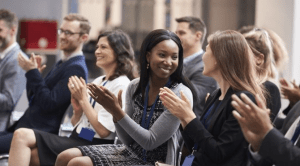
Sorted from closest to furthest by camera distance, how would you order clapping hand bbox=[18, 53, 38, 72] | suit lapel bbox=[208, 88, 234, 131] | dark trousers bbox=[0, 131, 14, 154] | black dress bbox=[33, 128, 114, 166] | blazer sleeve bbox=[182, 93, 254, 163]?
blazer sleeve bbox=[182, 93, 254, 163] < suit lapel bbox=[208, 88, 234, 131] < black dress bbox=[33, 128, 114, 166] < dark trousers bbox=[0, 131, 14, 154] < clapping hand bbox=[18, 53, 38, 72]

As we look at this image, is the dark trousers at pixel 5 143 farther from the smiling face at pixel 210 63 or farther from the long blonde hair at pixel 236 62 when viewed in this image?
the long blonde hair at pixel 236 62

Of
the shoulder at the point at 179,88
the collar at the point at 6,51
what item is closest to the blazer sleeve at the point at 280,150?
the shoulder at the point at 179,88

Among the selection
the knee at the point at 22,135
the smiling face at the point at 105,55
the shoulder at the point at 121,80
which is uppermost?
the smiling face at the point at 105,55

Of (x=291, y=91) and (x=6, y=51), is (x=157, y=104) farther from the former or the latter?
(x=6, y=51)

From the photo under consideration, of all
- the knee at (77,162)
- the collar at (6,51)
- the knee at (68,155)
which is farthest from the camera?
the collar at (6,51)

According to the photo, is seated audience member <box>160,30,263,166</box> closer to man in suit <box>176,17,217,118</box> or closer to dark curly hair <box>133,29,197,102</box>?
dark curly hair <box>133,29,197,102</box>

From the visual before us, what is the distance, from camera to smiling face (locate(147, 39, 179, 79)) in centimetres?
260

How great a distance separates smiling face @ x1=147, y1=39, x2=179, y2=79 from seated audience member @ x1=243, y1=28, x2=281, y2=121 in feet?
2.28

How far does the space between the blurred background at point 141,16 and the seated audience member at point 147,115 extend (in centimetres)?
356

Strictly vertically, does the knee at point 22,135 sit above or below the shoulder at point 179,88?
below

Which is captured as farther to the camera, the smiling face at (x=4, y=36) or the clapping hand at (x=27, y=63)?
the smiling face at (x=4, y=36)

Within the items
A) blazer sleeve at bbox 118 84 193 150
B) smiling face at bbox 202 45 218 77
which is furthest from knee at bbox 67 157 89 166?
smiling face at bbox 202 45 218 77

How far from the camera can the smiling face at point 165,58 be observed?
260 cm

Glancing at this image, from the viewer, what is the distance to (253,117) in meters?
1.64
